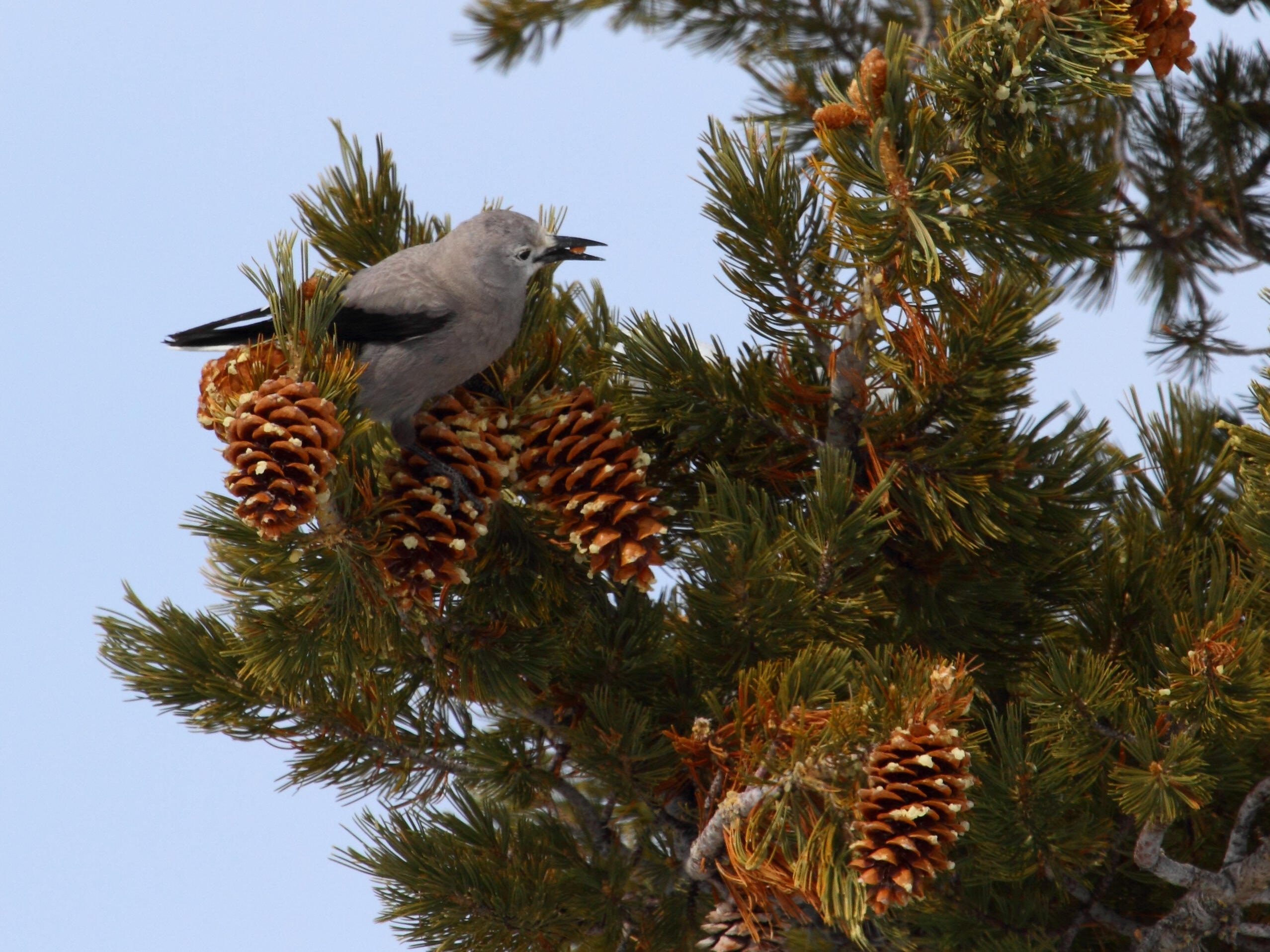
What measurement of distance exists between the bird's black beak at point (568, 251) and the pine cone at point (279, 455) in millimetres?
411

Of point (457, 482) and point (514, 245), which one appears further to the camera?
point (514, 245)

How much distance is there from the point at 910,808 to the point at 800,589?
0.26 meters

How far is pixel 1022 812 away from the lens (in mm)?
1160

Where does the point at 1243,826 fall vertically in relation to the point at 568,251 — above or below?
below

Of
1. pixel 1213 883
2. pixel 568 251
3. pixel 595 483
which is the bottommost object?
pixel 1213 883

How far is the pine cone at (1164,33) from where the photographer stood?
3.90 ft

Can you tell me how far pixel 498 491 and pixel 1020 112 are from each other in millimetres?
586

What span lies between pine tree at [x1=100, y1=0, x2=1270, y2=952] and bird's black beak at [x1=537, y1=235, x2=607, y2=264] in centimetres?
6

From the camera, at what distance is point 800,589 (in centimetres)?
119

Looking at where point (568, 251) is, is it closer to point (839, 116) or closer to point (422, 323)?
point (422, 323)

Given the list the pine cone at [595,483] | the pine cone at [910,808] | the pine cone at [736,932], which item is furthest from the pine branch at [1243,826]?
the pine cone at [595,483]

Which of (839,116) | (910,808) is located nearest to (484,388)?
(839,116)

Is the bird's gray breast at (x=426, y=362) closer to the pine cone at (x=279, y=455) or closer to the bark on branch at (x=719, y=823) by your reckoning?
the pine cone at (x=279, y=455)

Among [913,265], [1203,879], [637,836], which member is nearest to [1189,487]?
[1203,879]
